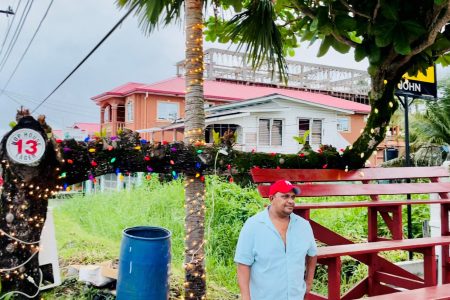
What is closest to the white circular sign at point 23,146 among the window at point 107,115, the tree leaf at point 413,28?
the tree leaf at point 413,28

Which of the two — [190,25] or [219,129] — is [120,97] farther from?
[190,25]

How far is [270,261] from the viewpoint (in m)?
2.63

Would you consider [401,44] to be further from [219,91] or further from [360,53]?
[219,91]

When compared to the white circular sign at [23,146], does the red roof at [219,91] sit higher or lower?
higher

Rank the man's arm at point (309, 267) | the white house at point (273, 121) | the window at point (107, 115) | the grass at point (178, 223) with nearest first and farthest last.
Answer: the man's arm at point (309, 267) < the grass at point (178, 223) < the white house at point (273, 121) < the window at point (107, 115)

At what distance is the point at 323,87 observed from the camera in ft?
92.0

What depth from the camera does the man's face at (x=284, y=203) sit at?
107 inches

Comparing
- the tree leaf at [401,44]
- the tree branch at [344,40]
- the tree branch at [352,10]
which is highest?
the tree branch at [352,10]

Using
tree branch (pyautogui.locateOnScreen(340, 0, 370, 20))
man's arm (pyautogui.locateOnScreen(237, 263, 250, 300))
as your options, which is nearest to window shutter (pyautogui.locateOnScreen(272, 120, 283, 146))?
tree branch (pyautogui.locateOnScreen(340, 0, 370, 20))

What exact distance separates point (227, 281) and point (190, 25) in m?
3.16

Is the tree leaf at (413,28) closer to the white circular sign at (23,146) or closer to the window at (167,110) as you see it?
the white circular sign at (23,146)

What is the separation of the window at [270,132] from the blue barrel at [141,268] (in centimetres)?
1443

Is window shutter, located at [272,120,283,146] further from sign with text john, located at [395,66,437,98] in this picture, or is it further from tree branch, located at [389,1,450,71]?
tree branch, located at [389,1,450,71]

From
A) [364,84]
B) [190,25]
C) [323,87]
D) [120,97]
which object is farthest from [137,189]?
[364,84]
